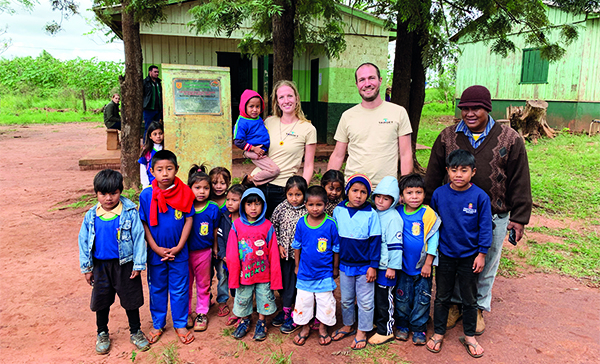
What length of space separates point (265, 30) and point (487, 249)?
474 cm

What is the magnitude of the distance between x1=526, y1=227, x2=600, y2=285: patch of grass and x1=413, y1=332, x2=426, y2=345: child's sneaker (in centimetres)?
225

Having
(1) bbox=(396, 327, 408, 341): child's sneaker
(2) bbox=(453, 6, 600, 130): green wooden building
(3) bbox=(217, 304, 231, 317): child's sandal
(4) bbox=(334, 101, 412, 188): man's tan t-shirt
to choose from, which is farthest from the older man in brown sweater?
(2) bbox=(453, 6, 600, 130): green wooden building

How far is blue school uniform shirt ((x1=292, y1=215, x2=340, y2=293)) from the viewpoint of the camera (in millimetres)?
3174

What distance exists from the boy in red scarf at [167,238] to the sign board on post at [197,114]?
1538 mm

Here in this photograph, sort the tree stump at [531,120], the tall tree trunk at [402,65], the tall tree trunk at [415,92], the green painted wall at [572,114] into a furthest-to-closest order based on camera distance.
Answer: the green painted wall at [572,114] < the tree stump at [531,120] < the tall tree trunk at [415,92] < the tall tree trunk at [402,65]

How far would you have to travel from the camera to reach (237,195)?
3521 millimetres

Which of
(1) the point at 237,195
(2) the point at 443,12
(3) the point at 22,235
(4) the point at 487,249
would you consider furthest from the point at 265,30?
(4) the point at 487,249

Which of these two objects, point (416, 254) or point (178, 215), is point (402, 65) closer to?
point (416, 254)

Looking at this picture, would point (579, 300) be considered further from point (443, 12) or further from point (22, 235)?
point (22, 235)

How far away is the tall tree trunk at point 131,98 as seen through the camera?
6.77m

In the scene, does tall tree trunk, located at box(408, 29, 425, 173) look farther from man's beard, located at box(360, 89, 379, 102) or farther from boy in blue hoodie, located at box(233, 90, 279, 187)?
boy in blue hoodie, located at box(233, 90, 279, 187)

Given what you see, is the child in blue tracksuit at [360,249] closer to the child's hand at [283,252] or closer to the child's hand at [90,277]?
the child's hand at [283,252]

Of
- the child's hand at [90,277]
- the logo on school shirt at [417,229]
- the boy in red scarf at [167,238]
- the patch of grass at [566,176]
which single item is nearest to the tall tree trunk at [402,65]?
the patch of grass at [566,176]

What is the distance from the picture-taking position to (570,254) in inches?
197
